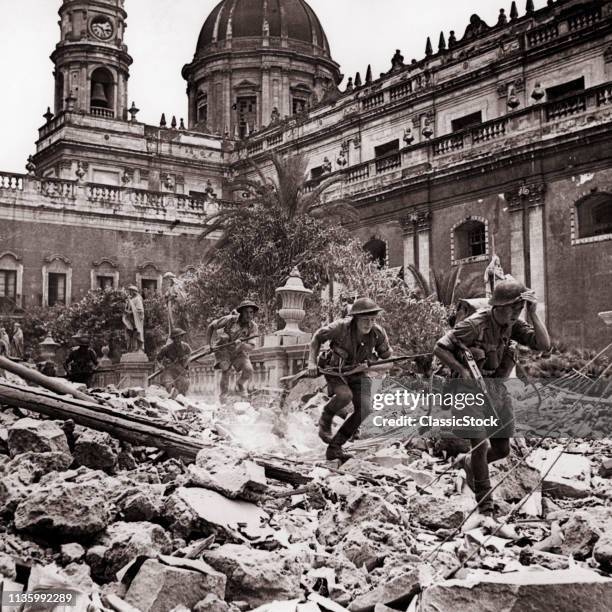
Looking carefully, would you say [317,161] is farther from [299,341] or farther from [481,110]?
[299,341]

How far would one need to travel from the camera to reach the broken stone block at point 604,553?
184 inches

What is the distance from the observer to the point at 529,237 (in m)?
21.1

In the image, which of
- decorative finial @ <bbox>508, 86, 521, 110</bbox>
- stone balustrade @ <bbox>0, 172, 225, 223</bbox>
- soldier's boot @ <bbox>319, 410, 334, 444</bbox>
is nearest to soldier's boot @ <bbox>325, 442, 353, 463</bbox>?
soldier's boot @ <bbox>319, 410, 334, 444</bbox>

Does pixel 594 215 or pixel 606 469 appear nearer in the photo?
pixel 606 469

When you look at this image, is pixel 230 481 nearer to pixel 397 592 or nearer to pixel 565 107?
pixel 397 592

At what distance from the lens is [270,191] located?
75.0ft

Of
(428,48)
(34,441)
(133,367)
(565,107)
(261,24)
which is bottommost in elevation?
(34,441)

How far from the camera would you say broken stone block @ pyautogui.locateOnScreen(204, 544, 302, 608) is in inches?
177

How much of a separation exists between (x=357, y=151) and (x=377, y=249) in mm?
4994

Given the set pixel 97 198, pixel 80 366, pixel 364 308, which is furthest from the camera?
pixel 97 198

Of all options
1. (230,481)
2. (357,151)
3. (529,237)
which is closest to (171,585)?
(230,481)

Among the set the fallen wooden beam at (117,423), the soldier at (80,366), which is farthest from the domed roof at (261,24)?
the fallen wooden beam at (117,423)

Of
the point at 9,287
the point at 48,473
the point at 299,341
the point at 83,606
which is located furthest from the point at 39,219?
the point at 83,606

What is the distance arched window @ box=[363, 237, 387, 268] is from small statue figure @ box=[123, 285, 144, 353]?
9.85 metres
